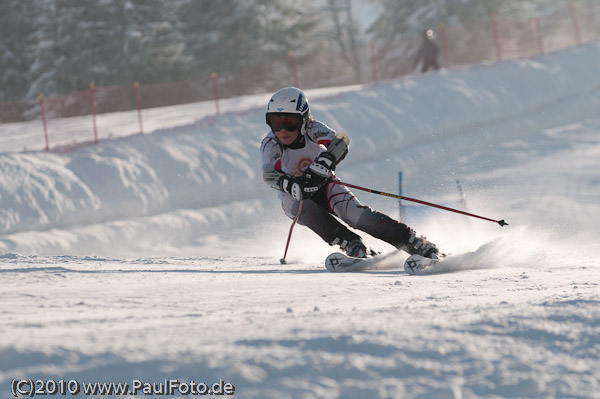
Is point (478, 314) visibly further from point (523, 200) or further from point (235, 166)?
point (235, 166)

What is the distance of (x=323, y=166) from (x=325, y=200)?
0.53 m

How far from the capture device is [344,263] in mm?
5727

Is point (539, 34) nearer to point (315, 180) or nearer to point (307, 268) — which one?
point (307, 268)

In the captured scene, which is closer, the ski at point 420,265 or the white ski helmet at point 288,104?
the ski at point 420,265

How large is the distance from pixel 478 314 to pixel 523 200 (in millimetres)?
8445

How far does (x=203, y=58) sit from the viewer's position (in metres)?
27.3

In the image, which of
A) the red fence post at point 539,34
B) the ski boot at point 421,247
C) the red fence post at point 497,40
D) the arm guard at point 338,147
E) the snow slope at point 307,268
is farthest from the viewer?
the red fence post at point 539,34

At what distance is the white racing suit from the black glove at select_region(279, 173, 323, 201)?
0.51ft

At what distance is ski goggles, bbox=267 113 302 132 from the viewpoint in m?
6.22

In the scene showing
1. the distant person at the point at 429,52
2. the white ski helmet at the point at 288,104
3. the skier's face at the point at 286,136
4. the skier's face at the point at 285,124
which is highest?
the distant person at the point at 429,52

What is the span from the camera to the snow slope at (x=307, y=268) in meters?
2.44

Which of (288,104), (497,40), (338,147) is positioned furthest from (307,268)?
(497,40)

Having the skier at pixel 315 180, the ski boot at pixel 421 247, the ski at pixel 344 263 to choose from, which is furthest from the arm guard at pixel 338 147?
the ski boot at pixel 421 247

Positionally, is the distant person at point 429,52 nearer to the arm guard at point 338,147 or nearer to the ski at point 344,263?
the arm guard at point 338,147
